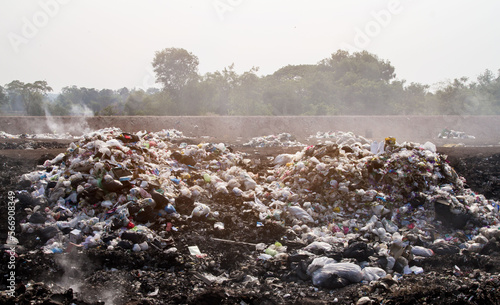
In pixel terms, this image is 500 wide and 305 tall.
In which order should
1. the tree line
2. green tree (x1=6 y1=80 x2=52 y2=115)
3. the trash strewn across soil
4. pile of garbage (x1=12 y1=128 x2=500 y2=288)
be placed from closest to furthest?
the trash strewn across soil, pile of garbage (x1=12 y1=128 x2=500 y2=288), green tree (x1=6 y1=80 x2=52 y2=115), the tree line

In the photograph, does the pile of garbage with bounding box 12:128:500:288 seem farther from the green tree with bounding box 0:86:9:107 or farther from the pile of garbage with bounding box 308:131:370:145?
the green tree with bounding box 0:86:9:107

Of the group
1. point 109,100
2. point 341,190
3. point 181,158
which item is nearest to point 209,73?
point 109,100

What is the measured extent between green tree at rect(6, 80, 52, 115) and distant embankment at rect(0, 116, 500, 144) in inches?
283

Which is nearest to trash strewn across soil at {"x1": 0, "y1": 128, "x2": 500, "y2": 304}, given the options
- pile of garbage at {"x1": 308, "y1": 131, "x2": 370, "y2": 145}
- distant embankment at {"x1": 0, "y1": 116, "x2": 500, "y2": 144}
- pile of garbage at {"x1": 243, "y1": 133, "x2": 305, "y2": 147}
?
pile of garbage at {"x1": 308, "y1": 131, "x2": 370, "y2": 145}

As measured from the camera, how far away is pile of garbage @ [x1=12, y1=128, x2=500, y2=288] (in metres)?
4.41

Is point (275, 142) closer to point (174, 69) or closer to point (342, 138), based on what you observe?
point (342, 138)

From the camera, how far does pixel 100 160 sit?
5.62m

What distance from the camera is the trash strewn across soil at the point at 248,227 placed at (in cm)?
365

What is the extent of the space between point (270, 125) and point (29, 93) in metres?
15.2

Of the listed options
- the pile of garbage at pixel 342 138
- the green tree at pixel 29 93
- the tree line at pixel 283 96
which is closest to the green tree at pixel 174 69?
the tree line at pixel 283 96

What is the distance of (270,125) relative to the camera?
17.6 m

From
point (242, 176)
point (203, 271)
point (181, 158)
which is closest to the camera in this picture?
point (203, 271)

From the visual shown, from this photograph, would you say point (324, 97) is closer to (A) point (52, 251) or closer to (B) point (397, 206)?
(B) point (397, 206)

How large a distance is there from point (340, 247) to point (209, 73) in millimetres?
24644
